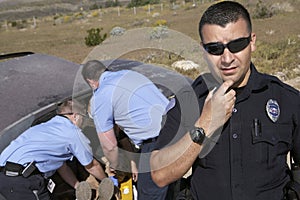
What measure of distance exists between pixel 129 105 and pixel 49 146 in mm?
624

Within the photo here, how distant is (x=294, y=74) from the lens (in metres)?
9.67

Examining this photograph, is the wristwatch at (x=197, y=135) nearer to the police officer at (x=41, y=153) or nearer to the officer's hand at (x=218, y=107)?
the officer's hand at (x=218, y=107)

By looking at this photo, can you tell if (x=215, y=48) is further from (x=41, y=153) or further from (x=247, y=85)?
(x=41, y=153)

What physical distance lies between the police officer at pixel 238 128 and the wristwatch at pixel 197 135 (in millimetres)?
59

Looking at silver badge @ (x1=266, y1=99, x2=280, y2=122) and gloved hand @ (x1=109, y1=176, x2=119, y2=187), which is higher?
silver badge @ (x1=266, y1=99, x2=280, y2=122)

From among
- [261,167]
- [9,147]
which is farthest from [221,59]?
[9,147]

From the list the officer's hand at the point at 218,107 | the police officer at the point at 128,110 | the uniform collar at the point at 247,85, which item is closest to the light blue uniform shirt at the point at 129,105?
the police officer at the point at 128,110

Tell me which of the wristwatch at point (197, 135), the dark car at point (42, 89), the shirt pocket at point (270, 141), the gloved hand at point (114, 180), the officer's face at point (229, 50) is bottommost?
the gloved hand at point (114, 180)

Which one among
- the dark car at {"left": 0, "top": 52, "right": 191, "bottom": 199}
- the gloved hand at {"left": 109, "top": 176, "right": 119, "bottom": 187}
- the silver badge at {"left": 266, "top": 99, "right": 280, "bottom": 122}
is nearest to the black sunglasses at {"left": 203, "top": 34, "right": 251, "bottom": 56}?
the silver badge at {"left": 266, "top": 99, "right": 280, "bottom": 122}

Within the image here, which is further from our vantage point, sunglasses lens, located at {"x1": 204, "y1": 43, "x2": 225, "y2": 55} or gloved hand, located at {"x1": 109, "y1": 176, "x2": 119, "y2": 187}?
gloved hand, located at {"x1": 109, "y1": 176, "x2": 119, "y2": 187}

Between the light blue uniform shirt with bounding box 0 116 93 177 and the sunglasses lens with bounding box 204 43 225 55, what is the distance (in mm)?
1430

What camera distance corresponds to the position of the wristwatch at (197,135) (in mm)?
1908

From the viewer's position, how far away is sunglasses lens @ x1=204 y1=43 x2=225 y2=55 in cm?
198

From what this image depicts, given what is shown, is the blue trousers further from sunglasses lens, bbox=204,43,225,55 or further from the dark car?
sunglasses lens, bbox=204,43,225,55
